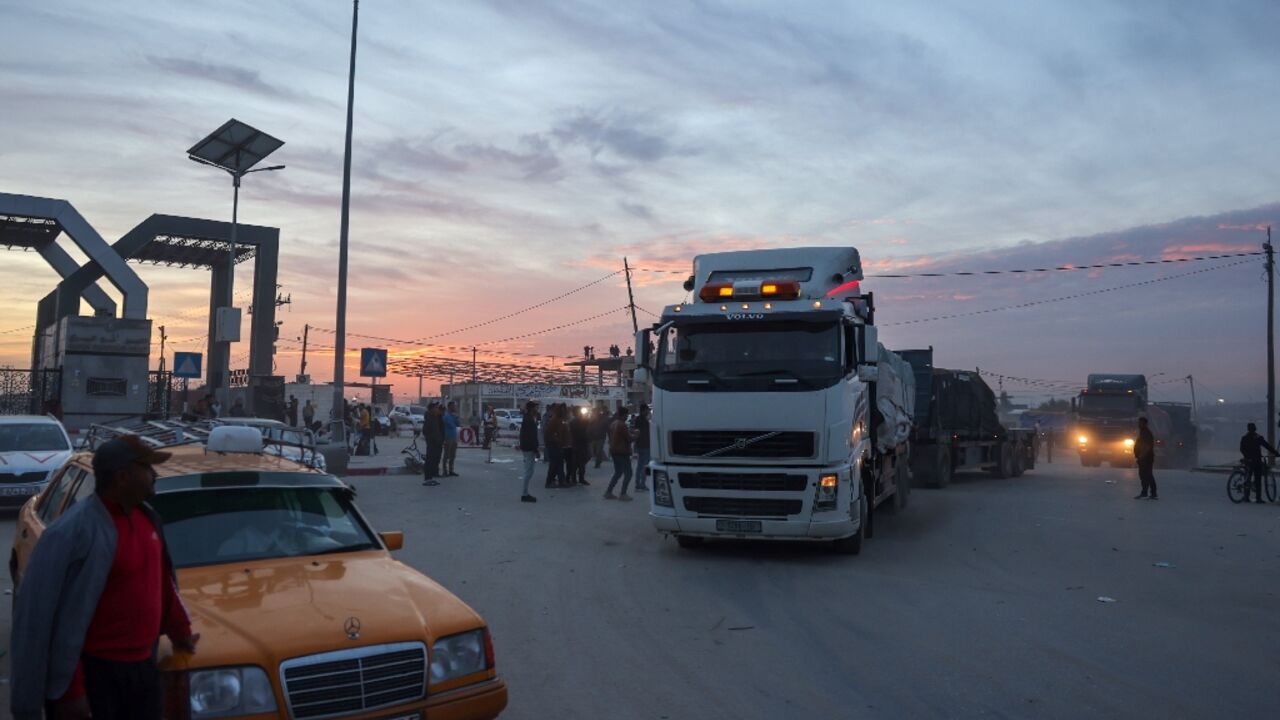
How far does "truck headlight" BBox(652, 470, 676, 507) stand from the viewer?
11.9 metres

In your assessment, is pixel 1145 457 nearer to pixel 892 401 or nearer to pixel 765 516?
pixel 892 401

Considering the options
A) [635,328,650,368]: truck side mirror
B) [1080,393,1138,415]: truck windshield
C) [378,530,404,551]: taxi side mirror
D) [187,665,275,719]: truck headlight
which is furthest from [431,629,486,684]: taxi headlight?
[1080,393,1138,415]: truck windshield

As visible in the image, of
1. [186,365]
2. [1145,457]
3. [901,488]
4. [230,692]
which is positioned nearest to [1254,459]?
[1145,457]

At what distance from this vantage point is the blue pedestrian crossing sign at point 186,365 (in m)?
24.7

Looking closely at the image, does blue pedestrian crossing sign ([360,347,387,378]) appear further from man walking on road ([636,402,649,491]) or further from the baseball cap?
the baseball cap

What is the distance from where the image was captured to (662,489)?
12.0 m

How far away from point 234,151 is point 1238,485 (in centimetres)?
2678

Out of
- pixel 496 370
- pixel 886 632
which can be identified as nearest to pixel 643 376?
pixel 886 632

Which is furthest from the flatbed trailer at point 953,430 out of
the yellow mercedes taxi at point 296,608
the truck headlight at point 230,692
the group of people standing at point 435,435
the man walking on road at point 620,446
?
the truck headlight at point 230,692

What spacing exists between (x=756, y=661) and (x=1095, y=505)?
47.8 feet

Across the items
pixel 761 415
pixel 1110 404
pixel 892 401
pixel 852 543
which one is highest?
pixel 1110 404

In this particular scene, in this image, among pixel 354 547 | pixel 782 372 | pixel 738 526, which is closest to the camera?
pixel 354 547

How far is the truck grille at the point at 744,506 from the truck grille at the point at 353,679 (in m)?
7.37

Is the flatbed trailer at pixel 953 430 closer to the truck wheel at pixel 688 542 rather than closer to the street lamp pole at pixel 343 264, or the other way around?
the truck wheel at pixel 688 542
